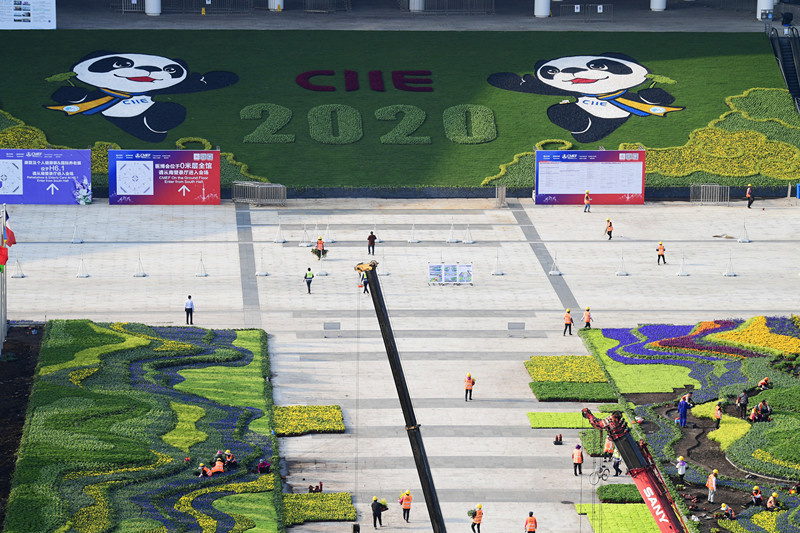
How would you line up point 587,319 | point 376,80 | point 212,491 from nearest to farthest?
point 212,491, point 587,319, point 376,80

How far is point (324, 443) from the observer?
51.9 metres

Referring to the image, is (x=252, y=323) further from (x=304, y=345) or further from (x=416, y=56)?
(x=416, y=56)

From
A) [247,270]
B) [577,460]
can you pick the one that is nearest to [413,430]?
[577,460]

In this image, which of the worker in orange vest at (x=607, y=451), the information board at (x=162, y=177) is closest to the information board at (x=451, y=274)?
the information board at (x=162, y=177)

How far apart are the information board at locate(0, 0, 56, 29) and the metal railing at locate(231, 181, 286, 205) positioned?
89.6ft

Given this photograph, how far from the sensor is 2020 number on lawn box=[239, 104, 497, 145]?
3607 inches

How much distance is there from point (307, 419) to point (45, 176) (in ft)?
117

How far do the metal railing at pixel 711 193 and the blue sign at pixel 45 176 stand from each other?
36.9m

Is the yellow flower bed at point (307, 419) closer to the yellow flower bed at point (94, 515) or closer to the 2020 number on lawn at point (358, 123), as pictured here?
the yellow flower bed at point (94, 515)

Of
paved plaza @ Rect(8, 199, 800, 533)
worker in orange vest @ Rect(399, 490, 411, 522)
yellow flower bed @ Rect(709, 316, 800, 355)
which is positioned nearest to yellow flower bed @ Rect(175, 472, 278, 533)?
Result: paved plaza @ Rect(8, 199, 800, 533)

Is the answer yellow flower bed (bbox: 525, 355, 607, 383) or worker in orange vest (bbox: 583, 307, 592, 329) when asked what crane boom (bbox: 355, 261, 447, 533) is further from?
worker in orange vest (bbox: 583, 307, 592, 329)

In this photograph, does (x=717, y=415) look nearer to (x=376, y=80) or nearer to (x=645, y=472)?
(x=645, y=472)

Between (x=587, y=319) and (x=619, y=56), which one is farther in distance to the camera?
(x=619, y=56)

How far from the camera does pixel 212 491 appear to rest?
4609cm
